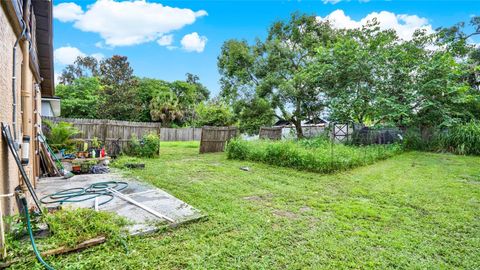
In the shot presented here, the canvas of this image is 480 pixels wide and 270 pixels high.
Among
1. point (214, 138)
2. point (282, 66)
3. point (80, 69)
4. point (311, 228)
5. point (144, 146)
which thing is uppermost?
point (80, 69)

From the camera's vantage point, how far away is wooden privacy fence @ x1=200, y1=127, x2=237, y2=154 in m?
11.1

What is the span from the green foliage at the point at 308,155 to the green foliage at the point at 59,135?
4873mm

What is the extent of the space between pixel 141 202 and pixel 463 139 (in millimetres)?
10844

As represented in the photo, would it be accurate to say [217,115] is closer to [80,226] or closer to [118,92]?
[118,92]

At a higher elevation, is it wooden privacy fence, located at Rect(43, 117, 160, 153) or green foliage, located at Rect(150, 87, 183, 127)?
green foliage, located at Rect(150, 87, 183, 127)

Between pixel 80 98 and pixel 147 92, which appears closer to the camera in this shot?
pixel 80 98

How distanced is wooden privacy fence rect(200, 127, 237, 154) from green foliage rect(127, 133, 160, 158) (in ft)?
7.56

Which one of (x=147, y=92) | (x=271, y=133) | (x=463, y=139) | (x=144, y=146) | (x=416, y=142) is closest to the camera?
(x=144, y=146)

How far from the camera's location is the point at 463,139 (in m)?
9.23

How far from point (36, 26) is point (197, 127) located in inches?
712

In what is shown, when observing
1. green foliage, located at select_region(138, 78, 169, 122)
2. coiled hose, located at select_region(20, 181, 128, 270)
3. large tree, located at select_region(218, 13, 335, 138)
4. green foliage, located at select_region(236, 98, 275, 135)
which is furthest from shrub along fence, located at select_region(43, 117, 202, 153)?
green foliage, located at select_region(138, 78, 169, 122)

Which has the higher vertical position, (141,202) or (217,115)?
(217,115)

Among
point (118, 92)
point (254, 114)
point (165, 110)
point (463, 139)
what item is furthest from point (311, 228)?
point (165, 110)

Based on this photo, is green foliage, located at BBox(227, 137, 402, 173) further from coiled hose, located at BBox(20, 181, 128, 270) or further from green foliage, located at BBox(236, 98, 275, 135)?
coiled hose, located at BBox(20, 181, 128, 270)
